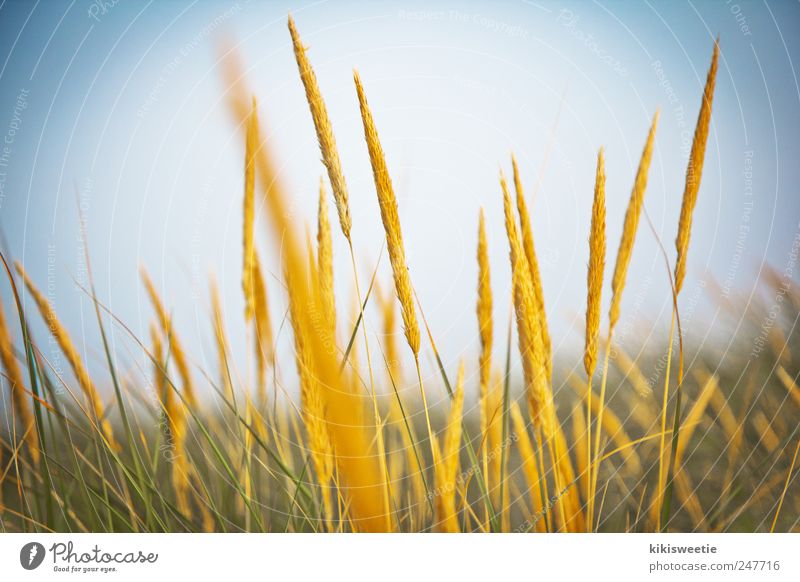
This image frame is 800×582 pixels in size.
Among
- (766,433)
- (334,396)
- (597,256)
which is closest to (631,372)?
(766,433)

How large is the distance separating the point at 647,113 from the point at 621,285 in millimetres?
472

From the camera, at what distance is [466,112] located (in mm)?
1235

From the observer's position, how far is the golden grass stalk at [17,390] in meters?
1.02

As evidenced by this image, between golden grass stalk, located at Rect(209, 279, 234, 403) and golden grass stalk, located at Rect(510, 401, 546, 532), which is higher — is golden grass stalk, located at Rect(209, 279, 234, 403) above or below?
above

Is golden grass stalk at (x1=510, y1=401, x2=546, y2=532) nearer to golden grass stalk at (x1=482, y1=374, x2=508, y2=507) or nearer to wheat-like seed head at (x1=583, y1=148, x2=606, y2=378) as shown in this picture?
golden grass stalk at (x1=482, y1=374, x2=508, y2=507)

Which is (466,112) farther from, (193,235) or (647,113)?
(193,235)

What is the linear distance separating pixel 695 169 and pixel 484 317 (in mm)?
409

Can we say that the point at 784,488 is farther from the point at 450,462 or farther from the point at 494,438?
the point at 450,462

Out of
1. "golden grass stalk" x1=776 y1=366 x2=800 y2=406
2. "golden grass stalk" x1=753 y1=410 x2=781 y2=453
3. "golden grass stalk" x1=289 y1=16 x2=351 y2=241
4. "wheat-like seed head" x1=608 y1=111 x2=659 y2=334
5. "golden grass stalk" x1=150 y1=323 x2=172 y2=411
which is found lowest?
"golden grass stalk" x1=753 y1=410 x2=781 y2=453

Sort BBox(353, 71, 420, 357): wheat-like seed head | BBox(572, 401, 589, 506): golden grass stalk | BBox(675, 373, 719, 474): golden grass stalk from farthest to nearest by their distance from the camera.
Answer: BBox(675, 373, 719, 474): golden grass stalk < BBox(572, 401, 589, 506): golden grass stalk < BBox(353, 71, 420, 357): wheat-like seed head

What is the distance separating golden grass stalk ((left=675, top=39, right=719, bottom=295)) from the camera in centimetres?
95

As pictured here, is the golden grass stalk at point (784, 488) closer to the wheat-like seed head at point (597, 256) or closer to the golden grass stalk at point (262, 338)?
the wheat-like seed head at point (597, 256)

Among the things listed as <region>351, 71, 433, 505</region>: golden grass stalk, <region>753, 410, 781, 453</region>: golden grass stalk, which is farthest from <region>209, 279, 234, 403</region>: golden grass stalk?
<region>753, 410, 781, 453</region>: golden grass stalk
